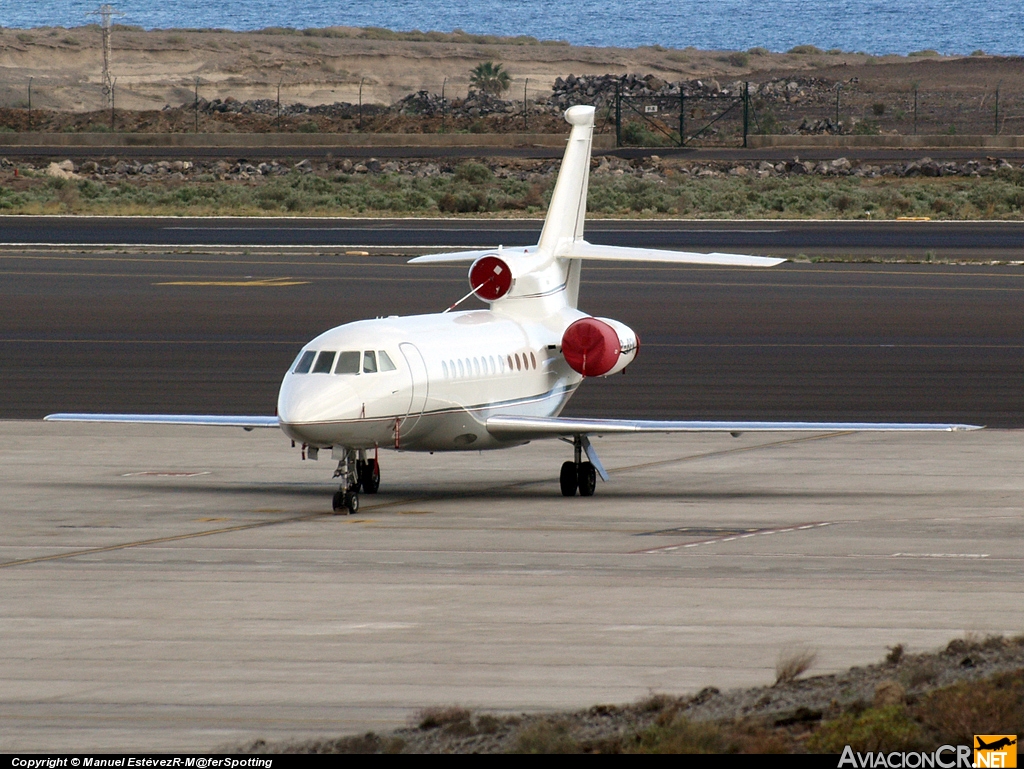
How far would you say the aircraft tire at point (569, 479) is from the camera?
29.7 meters

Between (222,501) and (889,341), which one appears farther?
(889,341)

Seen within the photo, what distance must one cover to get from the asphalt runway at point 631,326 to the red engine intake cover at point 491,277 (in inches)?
265

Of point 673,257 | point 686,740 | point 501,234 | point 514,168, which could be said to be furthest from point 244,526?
point 514,168

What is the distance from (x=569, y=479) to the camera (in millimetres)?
29766

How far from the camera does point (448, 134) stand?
142 m

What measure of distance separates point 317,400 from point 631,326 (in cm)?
2862

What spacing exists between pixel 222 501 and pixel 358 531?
4.02 metres

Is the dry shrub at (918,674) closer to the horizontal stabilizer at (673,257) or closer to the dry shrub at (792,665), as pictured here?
the dry shrub at (792,665)

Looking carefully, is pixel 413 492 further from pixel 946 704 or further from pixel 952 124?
pixel 952 124

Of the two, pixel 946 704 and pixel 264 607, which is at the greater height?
pixel 946 704

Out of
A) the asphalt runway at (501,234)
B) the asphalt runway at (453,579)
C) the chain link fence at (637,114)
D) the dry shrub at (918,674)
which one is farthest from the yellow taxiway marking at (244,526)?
the chain link fence at (637,114)

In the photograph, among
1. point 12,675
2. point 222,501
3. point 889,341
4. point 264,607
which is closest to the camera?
point 12,675

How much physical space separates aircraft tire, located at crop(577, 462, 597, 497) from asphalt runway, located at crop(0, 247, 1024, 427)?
309 inches

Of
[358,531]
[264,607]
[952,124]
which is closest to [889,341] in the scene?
[358,531]
